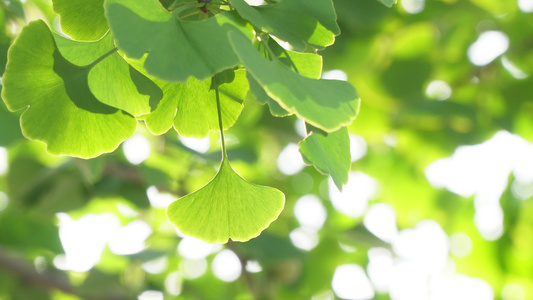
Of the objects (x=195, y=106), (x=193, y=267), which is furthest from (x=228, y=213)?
(x=193, y=267)

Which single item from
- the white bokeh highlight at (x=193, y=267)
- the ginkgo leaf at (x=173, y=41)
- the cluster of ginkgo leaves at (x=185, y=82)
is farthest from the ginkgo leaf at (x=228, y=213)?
the white bokeh highlight at (x=193, y=267)

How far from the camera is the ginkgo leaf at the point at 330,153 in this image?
0.30 m

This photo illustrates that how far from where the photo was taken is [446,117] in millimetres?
1140

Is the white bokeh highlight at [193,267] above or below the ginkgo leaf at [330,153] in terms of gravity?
below

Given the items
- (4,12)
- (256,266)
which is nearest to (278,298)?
(256,266)

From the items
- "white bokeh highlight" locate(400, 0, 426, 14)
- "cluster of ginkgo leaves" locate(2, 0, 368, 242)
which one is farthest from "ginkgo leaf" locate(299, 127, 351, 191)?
"white bokeh highlight" locate(400, 0, 426, 14)

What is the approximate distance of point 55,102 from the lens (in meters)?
0.32

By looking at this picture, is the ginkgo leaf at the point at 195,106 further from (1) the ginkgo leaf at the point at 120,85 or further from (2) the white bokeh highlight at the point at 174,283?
(2) the white bokeh highlight at the point at 174,283

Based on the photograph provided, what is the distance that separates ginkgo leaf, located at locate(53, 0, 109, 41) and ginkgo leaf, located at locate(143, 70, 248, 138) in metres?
0.05

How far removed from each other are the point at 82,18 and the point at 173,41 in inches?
3.4

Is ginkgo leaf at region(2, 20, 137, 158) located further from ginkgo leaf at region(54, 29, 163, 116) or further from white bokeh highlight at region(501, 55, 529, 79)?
white bokeh highlight at region(501, 55, 529, 79)

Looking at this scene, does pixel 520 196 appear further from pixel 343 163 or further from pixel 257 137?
pixel 343 163

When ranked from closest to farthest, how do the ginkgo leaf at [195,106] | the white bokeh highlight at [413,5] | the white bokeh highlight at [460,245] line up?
the ginkgo leaf at [195,106], the white bokeh highlight at [413,5], the white bokeh highlight at [460,245]

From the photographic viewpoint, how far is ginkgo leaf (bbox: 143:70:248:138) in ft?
1.14
